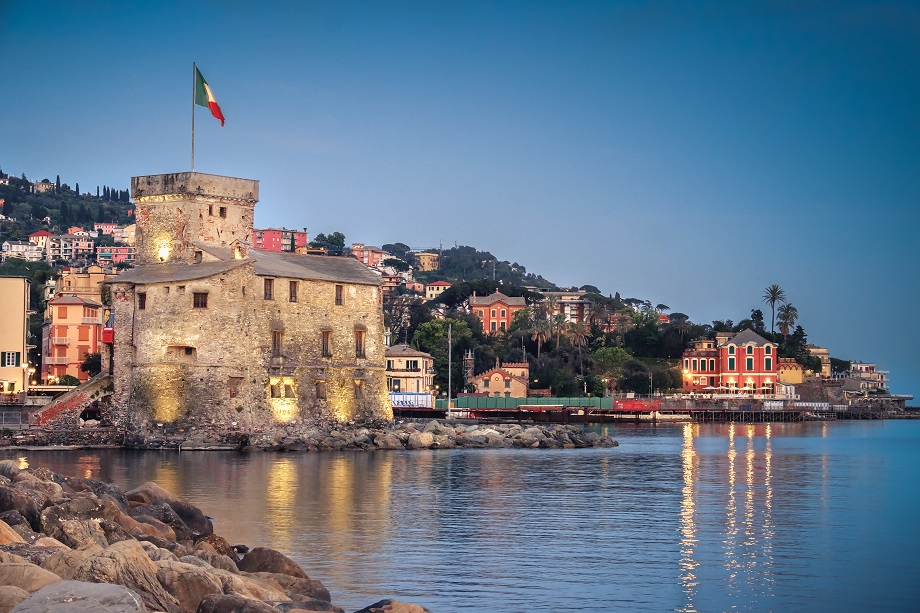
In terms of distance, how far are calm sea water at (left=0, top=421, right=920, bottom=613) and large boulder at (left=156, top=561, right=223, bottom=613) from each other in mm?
3906

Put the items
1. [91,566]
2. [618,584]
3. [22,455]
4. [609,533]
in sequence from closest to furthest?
[91,566]
[618,584]
[609,533]
[22,455]

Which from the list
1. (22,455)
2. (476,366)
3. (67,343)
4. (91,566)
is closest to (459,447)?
(22,455)

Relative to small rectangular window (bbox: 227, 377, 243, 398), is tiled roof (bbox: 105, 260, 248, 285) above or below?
above

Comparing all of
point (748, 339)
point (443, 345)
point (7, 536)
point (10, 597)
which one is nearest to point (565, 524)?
point (7, 536)

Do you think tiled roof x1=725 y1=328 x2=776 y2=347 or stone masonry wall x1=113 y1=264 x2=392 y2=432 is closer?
stone masonry wall x1=113 y1=264 x2=392 y2=432

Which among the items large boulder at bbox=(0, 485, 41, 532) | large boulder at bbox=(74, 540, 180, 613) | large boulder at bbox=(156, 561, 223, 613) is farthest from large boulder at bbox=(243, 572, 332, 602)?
large boulder at bbox=(0, 485, 41, 532)

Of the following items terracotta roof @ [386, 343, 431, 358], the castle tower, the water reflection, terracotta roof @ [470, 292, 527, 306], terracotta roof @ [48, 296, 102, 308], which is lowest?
the water reflection

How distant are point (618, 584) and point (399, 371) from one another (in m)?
63.1

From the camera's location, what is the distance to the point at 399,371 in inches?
3219

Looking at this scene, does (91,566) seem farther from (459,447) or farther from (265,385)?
(459,447)

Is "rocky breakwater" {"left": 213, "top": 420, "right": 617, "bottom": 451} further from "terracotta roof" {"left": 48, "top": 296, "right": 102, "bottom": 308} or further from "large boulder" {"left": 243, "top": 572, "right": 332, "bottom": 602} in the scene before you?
"large boulder" {"left": 243, "top": 572, "right": 332, "bottom": 602}

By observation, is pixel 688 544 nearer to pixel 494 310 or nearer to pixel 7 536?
pixel 7 536

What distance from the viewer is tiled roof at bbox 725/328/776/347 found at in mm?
113812

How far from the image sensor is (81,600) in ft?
34.7
